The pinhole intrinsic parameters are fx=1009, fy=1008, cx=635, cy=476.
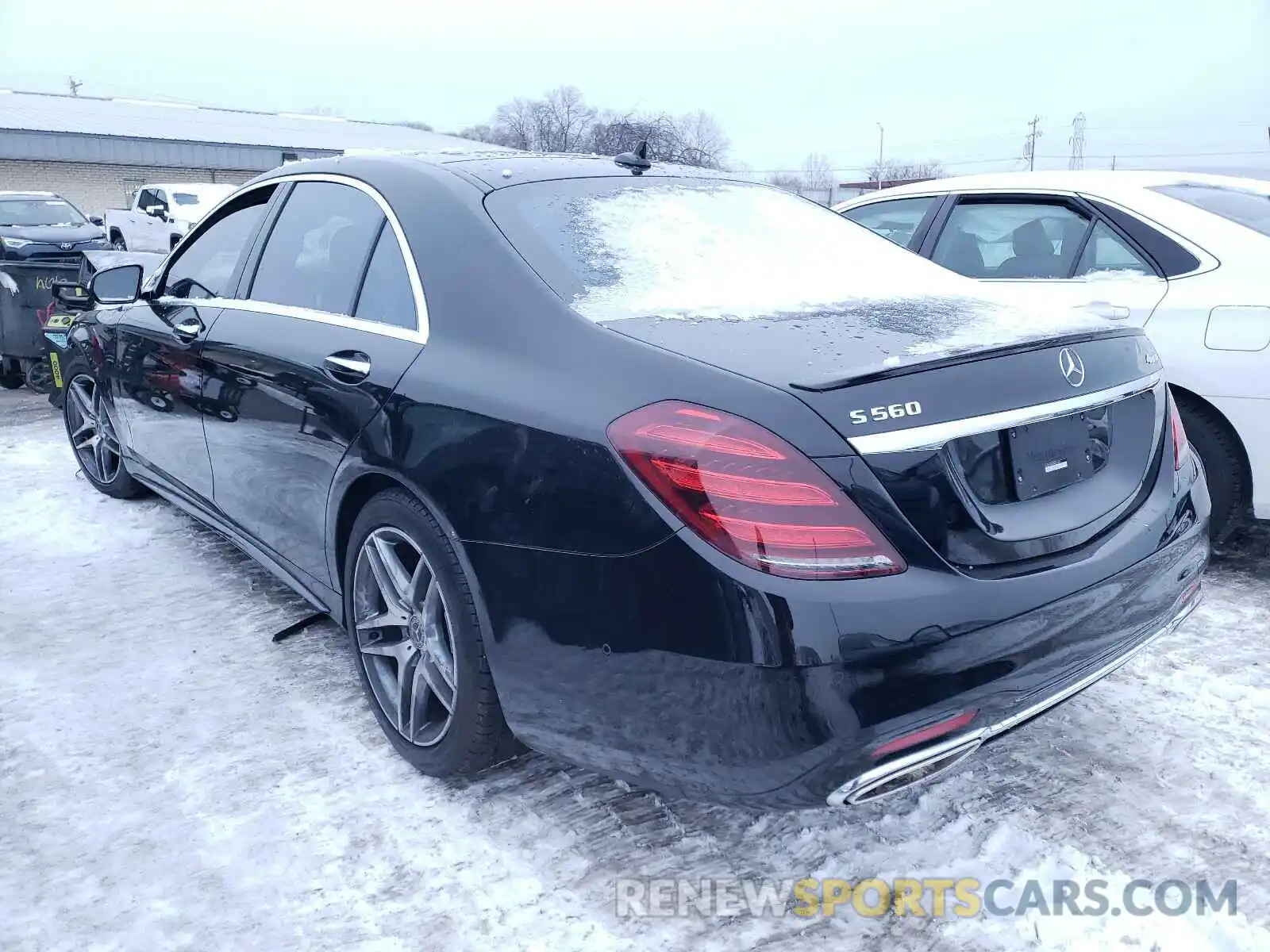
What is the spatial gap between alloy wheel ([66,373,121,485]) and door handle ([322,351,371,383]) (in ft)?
8.59

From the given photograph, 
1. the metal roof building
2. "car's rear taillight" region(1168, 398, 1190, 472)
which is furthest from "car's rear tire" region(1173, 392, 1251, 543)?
the metal roof building

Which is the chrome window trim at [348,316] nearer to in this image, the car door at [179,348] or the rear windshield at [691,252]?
the car door at [179,348]

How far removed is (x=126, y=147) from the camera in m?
35.6

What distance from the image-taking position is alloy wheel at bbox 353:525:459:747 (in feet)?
8.38

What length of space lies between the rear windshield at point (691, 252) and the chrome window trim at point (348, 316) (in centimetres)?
28

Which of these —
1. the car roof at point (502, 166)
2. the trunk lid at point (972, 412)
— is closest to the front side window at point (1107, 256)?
the car roof at point (502, 166)

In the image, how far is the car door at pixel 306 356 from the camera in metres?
2.71

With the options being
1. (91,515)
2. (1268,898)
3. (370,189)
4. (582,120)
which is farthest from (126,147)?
(1268,898)

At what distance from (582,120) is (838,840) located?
2260 inches

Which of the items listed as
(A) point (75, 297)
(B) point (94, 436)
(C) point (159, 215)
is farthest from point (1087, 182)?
(C) point (159, 215)

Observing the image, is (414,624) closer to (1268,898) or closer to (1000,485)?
(1000,485)

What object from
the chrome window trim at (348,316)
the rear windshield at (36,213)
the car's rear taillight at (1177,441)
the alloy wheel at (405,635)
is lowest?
the alloy wheel at (405,635)

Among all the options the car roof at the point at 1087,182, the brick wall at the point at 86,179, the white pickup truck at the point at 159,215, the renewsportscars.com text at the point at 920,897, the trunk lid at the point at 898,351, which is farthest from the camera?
the brick wall at the point at 86,179

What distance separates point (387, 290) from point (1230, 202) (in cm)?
353
